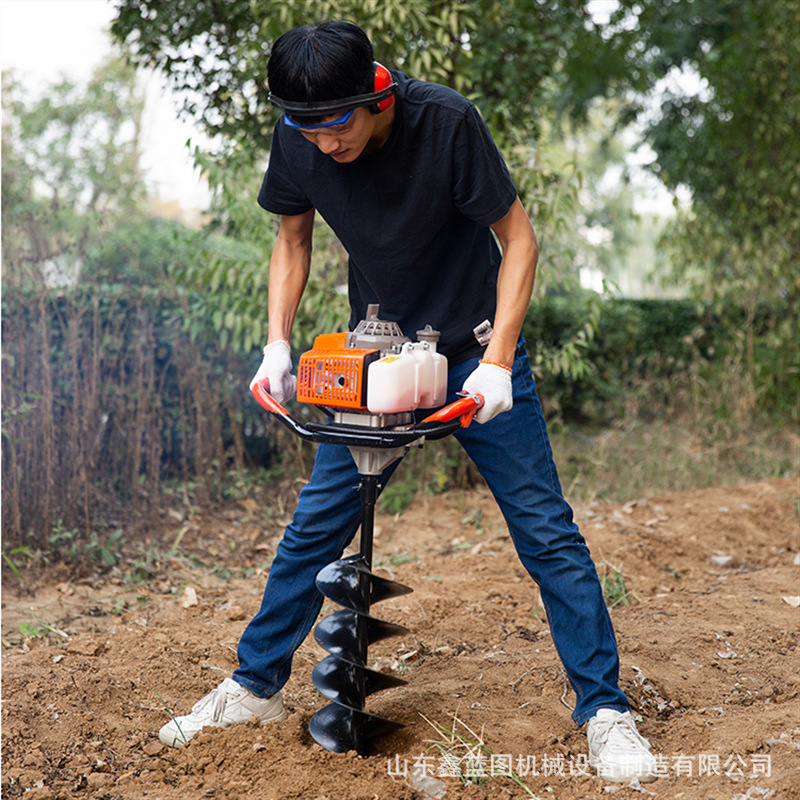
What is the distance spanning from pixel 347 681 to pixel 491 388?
83 centimetres

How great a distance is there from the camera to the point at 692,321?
890 cm

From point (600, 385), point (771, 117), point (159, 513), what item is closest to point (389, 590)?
point (159, 513)

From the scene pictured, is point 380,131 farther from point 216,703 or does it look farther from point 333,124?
point 216,703

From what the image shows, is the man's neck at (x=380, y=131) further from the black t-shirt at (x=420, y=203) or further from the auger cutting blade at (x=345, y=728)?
the auger cutting blade at (x=345, y=728)

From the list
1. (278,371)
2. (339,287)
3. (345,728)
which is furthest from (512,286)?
(339,287)

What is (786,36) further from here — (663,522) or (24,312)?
(24,312)

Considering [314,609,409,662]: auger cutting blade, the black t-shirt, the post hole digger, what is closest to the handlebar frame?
the post hole digger

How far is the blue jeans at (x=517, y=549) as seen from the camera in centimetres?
219

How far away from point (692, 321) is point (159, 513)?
6197 mm

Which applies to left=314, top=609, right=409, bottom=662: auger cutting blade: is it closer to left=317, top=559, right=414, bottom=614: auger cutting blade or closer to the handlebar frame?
left=317, top=559, right=414, bottom=614: auger cutting blade

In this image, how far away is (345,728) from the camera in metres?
2.19

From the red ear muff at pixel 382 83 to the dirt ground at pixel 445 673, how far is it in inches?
61.9

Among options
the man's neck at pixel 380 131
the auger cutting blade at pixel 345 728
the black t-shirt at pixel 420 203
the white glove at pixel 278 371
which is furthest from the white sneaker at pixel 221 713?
the man's neck at pixel 380 131

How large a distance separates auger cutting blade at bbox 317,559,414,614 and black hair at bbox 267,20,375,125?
3.61ft
